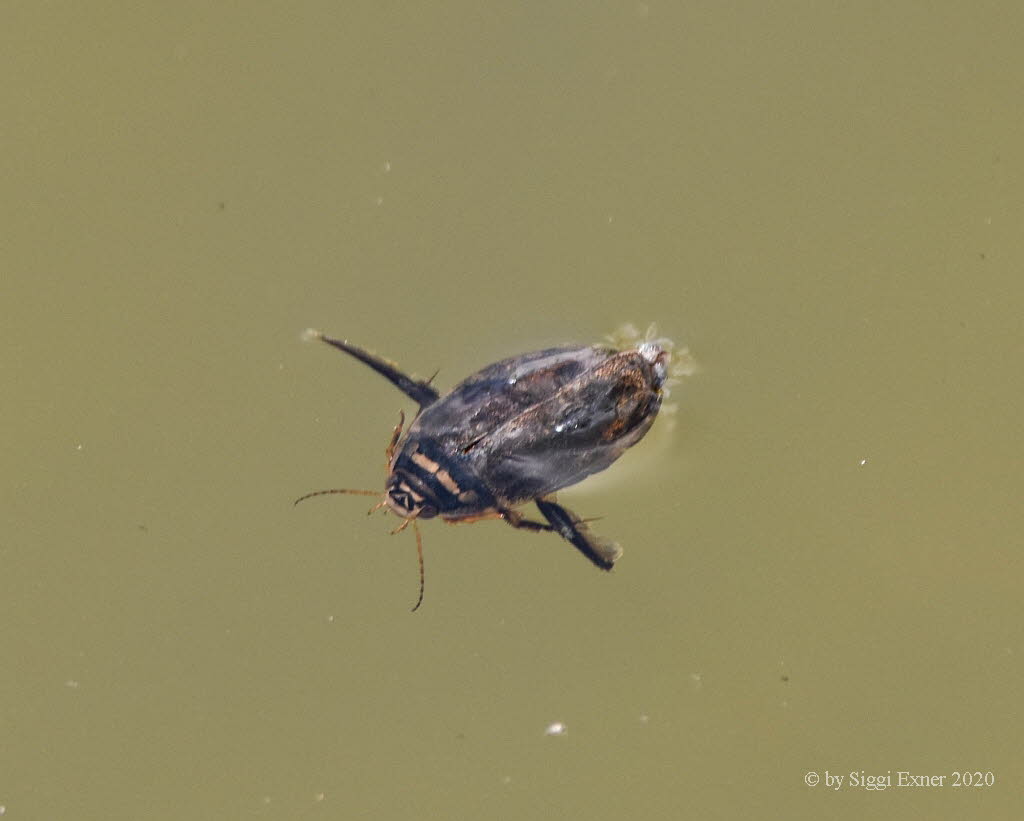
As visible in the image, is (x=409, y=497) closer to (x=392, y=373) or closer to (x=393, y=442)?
(x=393, y=442)

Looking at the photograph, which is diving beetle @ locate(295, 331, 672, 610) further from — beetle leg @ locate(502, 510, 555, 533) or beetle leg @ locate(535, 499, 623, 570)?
beetle leg @ locate(535, 499, 623, 570)

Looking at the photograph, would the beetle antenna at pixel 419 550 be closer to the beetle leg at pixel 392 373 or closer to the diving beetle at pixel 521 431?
the diving beetle at pixel 521 431

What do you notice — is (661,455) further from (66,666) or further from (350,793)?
(66,666)

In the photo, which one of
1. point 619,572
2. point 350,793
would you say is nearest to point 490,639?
point 619,572

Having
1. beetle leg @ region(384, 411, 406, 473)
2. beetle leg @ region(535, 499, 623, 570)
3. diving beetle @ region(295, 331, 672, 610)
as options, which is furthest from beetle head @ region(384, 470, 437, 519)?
beetle leg @ region(535, 499, 623, 570)

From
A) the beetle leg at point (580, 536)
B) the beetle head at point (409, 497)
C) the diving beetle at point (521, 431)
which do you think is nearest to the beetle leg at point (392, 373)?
the diving beetle at point (521, 431)

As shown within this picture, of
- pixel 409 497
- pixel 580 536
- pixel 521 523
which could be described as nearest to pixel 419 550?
pixel 409 497
